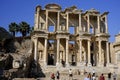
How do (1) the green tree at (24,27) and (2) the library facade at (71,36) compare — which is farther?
(1) the green tree at (24,27)

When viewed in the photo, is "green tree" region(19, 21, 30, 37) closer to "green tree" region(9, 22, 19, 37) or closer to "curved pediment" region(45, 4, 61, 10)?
"green tree" region(9, 22, 19, 37)

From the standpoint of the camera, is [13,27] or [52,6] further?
[13,27]

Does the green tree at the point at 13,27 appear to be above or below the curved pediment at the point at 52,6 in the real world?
below

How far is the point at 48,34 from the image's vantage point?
143 feet

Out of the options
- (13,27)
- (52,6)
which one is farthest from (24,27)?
(52,6)

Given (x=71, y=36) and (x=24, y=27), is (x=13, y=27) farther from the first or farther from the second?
(x=71, y=36)

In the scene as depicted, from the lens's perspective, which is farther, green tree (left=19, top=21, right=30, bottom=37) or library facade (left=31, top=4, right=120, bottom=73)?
green tree (left=19, top=21, right=30, bottom=37)

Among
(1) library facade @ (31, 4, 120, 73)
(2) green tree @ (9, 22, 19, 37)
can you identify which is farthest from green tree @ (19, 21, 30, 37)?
(1) library facade @ (31, 4, 120, 73)

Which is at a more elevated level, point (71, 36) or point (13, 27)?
point (13, 27)

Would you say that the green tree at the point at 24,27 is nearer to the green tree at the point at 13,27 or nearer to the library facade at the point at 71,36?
the green tree at the point at 13,27

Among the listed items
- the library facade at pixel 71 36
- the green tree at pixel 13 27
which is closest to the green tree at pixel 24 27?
the green tree at pixel 13 27

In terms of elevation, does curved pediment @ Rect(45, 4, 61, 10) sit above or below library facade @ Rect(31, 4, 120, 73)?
above

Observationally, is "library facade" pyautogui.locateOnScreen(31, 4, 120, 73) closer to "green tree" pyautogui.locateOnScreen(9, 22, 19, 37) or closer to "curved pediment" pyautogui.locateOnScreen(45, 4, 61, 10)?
"curved pediment" pyautogui.locateOnScreen(45, 4, 61, 10)

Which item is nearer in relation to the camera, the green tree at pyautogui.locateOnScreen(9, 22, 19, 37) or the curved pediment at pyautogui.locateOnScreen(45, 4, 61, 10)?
the curved pediment at pyautogui.locateOnScreen(45, 4, 61, 10)
